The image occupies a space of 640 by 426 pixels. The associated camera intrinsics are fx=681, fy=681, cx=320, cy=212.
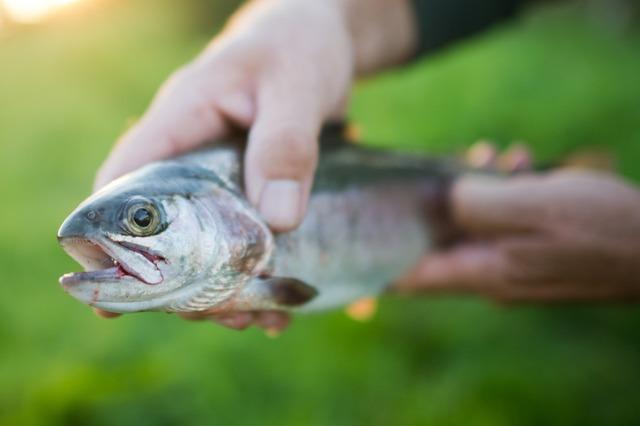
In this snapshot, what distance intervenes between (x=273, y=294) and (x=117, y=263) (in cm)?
39

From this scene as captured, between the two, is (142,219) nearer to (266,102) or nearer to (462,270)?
(266,102)

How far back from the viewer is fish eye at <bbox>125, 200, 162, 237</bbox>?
53.7 inches

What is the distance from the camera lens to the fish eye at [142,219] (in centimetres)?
136

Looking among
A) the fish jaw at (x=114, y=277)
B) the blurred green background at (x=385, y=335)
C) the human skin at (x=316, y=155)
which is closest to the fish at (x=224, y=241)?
the fish jaw at (x=114, y=277)

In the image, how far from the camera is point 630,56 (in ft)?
19.6

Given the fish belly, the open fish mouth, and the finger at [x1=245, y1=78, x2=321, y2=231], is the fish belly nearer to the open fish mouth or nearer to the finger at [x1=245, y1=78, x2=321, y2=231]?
the finger at [x1=245, y1=78, x2=321, y2=231]

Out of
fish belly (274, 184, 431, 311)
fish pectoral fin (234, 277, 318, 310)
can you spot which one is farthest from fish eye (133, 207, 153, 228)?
fish belly (274, 184, 431, 311)

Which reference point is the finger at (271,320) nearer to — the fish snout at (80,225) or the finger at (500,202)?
the fish snout at (80,225)

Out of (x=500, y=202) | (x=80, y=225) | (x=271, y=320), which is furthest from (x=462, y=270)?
(x=80, y=225)

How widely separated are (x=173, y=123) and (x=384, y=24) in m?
1.46

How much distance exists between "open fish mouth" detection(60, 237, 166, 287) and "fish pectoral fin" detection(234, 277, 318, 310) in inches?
9.6

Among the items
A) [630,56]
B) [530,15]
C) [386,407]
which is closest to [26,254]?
[386,407]

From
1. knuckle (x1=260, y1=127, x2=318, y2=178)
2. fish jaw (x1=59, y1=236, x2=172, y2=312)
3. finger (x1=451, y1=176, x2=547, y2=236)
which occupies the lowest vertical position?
fish jaw (x1=59, y1=236, x2=172, y2=312)

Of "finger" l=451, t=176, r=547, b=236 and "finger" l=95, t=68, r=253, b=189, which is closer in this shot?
"finger" l=95, t=68, r=253, b=189
